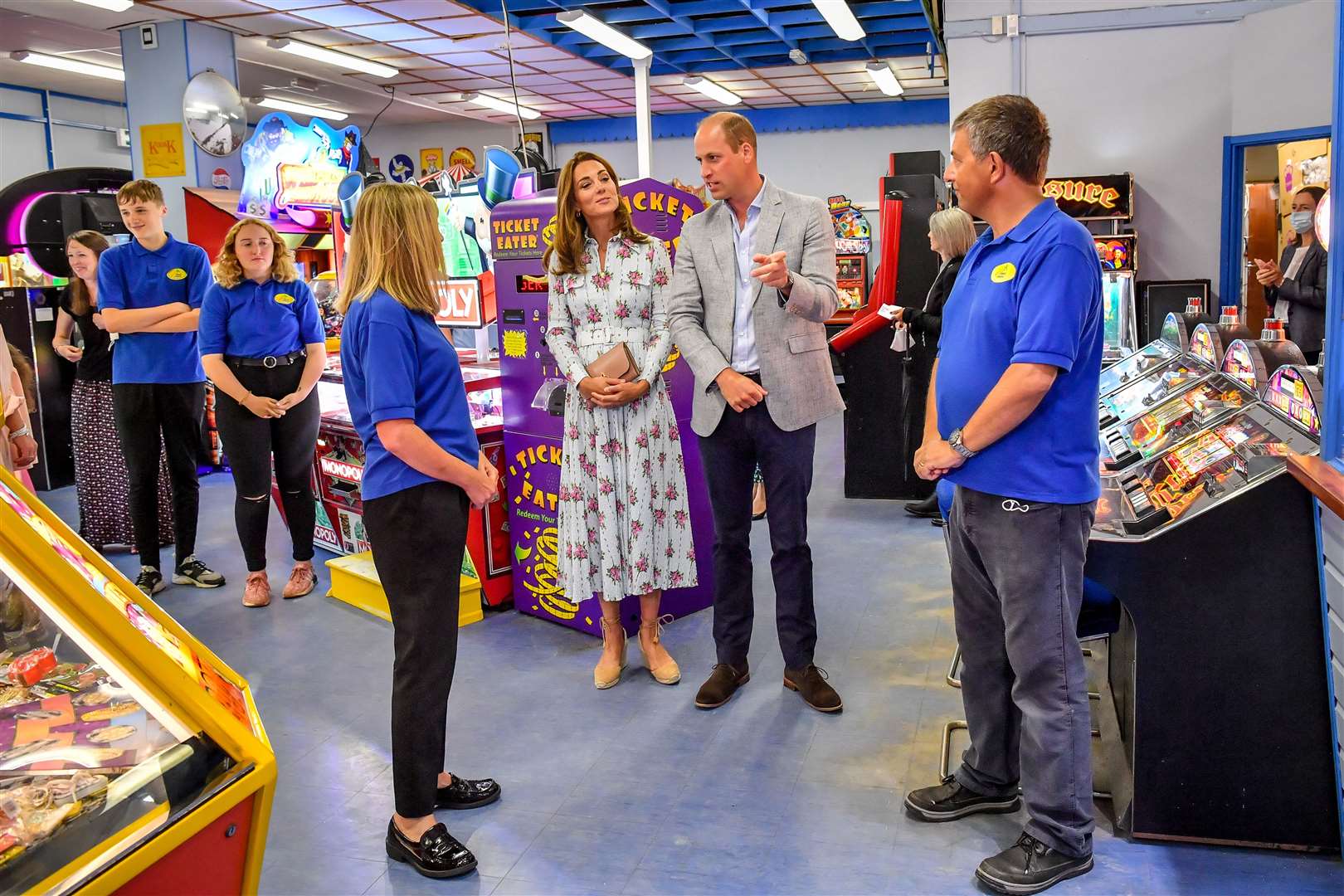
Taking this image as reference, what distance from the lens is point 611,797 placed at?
2.67 metres

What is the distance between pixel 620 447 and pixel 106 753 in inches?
82.2

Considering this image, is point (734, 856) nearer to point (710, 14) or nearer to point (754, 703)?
point (754, 703)

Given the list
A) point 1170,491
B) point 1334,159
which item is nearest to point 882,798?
point 1170,491

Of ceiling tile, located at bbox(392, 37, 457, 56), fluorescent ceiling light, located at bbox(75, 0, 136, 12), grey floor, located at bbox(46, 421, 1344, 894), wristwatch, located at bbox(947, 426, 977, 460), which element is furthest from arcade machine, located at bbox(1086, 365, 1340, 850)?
ceiling tile, located at bbox(392, 37, 457, 56)

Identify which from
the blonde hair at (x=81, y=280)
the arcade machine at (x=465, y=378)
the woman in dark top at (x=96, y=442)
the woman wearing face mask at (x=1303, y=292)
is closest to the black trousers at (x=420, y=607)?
the arcade machine at (x=465, y=378)

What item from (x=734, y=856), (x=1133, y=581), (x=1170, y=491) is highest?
(x=1170, y=491)

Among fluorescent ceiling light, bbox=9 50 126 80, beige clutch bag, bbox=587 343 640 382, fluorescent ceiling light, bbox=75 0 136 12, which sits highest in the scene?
fluorescent ceiling light, bbox=9 50 126 80

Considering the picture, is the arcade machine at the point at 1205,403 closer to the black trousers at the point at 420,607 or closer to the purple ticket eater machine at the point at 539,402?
the purple ticket eater machine at the point at 539,402

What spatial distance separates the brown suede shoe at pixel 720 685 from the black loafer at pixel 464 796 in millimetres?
774

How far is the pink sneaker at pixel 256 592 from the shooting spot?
4344mm

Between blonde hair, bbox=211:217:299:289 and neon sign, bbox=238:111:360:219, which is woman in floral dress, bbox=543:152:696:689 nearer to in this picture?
blonde hair, bbox=211:217:299:289

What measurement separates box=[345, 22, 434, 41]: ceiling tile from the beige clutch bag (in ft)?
23.3

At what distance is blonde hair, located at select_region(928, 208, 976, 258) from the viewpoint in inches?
185

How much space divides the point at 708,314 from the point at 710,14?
7.61m
